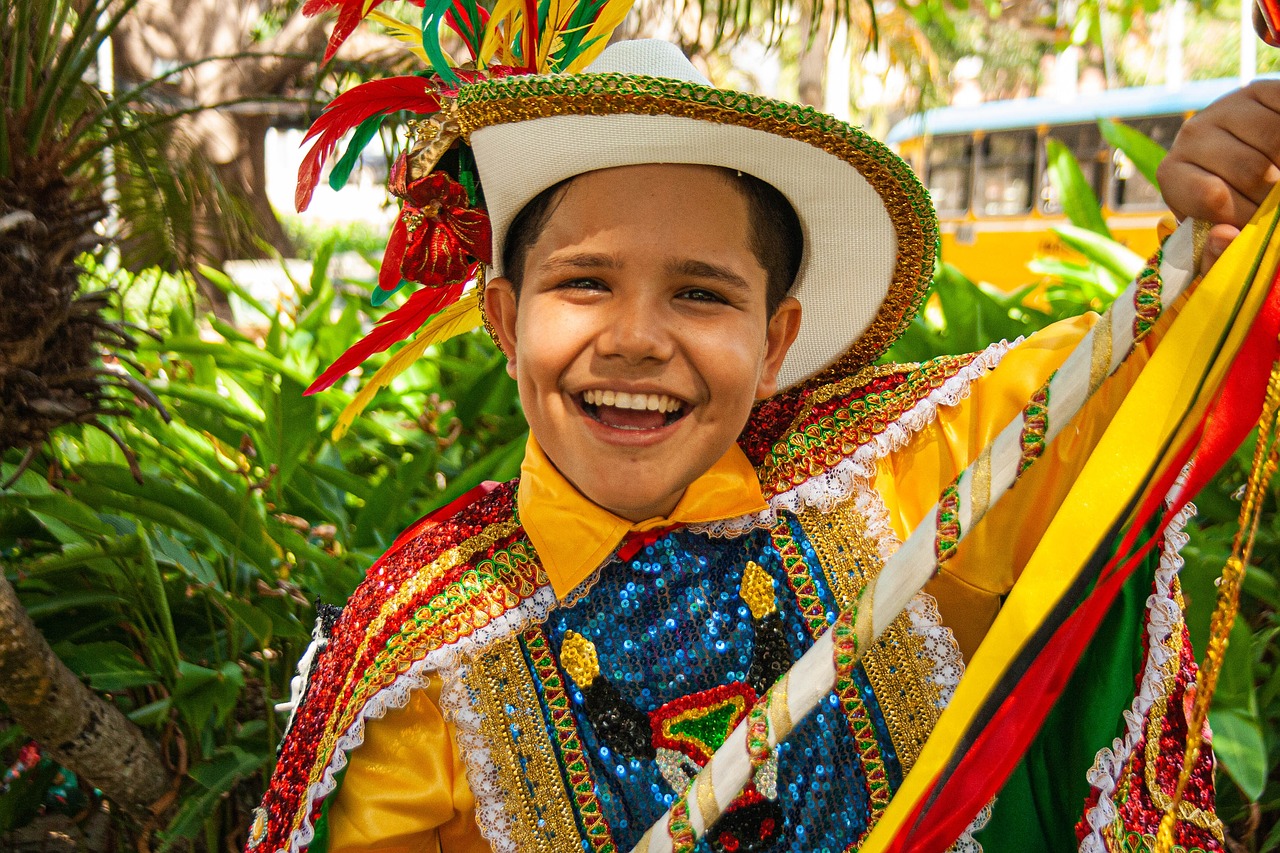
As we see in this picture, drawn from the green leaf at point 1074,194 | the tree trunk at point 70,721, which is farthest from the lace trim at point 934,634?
the green leaf at point 1074,194

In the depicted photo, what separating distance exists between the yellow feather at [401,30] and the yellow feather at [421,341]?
38 centimetres

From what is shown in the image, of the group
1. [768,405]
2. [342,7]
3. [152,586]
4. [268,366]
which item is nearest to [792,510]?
[768,405]

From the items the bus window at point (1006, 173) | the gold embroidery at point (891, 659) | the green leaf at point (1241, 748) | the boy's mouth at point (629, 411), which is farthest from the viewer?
the bus window at point (1006, 173)

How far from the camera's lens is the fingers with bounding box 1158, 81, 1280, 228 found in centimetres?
121

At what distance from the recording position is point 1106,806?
1358 millimetres

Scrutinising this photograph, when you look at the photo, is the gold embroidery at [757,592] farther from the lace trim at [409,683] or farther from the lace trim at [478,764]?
the lace trim at [478,764]

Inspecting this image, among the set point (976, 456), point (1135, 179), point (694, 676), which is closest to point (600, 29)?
point (976, 456)

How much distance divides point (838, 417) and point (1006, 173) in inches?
393

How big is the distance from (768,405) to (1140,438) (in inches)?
25.3

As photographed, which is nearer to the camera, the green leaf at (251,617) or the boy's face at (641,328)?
the boy's face at (641,328)

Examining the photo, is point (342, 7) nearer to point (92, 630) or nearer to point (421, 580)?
point (421, 580)

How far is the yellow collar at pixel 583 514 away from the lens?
150 centimetres

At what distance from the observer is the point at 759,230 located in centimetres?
151

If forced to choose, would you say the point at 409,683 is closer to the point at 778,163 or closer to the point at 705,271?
the point at 705,271
